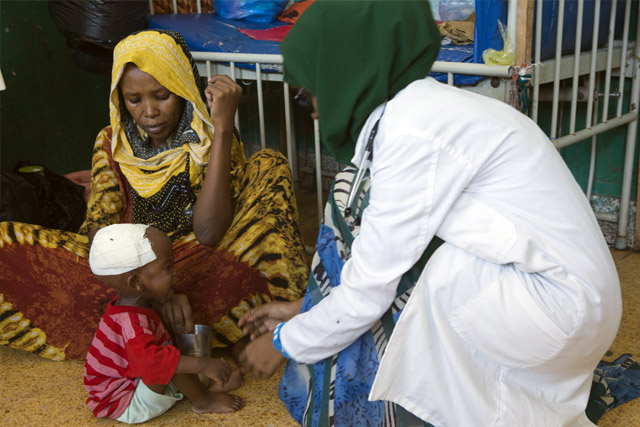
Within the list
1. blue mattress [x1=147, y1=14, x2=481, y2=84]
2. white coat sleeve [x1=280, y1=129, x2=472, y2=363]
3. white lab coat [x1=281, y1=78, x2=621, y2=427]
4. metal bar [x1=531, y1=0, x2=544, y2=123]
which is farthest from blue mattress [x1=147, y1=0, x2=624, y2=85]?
white coat sleeve [x1=280, y1=129, x2=472, y2=363]

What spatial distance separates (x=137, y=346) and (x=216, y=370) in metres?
0.24

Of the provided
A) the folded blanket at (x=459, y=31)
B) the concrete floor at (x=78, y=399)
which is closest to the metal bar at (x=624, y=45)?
the folded blanket at (x=459, y=31)

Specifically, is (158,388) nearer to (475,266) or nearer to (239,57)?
(475,266)

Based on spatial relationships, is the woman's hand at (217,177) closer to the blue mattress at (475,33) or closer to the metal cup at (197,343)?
the metal cup at (197,343)

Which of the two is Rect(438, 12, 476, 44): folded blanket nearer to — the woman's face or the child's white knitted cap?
the woman's face

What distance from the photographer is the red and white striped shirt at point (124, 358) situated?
183 cm

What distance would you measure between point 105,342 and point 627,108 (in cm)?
250

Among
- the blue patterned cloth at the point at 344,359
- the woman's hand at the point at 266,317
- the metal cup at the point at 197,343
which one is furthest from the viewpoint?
the metal cup at the point at 197,343

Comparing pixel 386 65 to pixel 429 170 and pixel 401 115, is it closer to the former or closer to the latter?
pixel 401 115

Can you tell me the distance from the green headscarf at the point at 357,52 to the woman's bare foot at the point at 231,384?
1036mm

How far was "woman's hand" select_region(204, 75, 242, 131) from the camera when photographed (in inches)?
86.0

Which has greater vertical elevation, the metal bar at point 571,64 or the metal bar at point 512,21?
the metal bar at point 512,21

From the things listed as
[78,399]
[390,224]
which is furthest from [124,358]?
[390,224]

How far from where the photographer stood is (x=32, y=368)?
7.70 ft
